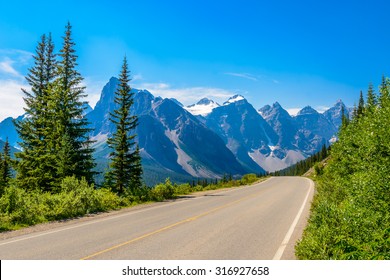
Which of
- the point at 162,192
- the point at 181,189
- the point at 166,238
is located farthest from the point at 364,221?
the point at 181,189

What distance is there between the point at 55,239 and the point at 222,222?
6.87 meters

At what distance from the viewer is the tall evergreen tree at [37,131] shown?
26.4m

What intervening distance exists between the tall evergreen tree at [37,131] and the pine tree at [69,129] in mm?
1176

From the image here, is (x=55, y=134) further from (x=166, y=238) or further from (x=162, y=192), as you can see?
(x=166, y=238)

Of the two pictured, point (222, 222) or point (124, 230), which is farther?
point (222, 222)

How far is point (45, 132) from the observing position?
89.5 ft

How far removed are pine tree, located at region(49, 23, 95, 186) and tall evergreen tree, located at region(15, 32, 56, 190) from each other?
3.86ft

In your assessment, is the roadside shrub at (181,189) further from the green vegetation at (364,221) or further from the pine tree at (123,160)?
the green vegetation at (364,221)

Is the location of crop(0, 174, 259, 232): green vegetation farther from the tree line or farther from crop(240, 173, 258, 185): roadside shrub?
crop(240, 173, 258, 185): roadside shrub

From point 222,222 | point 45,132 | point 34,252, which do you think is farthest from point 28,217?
point 45,132

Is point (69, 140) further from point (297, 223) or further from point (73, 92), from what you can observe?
point (297, 223)

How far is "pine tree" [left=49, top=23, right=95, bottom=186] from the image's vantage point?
84.6 feet

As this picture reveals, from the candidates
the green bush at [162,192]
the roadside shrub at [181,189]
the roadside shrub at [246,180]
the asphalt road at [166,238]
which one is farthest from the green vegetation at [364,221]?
the roadside shrub at [246,180]
